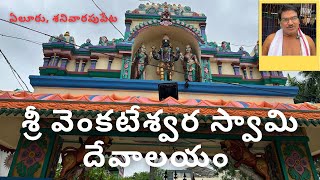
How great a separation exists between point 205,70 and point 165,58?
126 cm

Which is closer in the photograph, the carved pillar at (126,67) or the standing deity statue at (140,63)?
the carved pillar at (126,67)

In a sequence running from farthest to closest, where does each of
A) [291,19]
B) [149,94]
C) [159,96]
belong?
[291,19], [149,94], [159,96]

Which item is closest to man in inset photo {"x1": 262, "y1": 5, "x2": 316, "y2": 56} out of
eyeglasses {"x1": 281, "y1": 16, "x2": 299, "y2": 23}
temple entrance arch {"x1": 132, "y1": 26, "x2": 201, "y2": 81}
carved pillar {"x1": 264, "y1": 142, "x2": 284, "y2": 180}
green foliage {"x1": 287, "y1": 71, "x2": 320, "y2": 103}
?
eyeglasses {"x1": 281, "y1": 16, "x2": 299, "y2": 23}

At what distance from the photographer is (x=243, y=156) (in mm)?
7031

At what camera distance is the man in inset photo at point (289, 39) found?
9242mm

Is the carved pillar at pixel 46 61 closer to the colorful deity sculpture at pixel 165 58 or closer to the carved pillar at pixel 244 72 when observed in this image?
the colorful deity sculpture at pixel 165 58

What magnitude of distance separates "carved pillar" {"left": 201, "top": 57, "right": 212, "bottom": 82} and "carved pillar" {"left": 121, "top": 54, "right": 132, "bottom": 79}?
2.15 m

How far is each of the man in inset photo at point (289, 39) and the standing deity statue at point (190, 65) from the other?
199 cm

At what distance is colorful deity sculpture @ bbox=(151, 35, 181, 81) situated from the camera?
9633 millimetres

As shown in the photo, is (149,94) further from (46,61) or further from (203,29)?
(46,61)

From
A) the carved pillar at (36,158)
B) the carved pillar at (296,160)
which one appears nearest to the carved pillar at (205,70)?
the carved pillar at (296,160)

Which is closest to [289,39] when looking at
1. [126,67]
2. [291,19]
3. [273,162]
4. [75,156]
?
[291,19]

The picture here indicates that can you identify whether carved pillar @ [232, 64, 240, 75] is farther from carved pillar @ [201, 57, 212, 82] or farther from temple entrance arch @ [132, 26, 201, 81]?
temple entrance arch @ [132, 26, 201, 81]

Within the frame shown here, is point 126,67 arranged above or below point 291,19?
below
